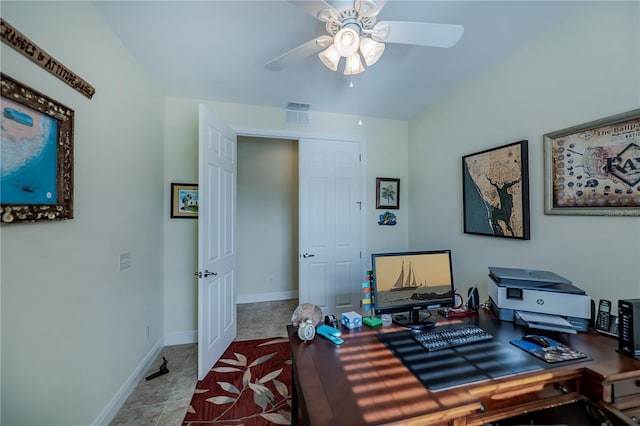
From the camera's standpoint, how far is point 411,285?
5.05ft

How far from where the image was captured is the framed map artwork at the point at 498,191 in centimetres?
186

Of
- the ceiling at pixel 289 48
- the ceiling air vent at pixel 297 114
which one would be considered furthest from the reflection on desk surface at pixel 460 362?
the ceiling air vent at pixel 297 114

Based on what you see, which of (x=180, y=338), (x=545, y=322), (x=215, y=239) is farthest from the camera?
(x=180, y=338)

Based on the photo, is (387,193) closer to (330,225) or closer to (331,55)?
(330,225)

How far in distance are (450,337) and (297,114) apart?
8.84 feet

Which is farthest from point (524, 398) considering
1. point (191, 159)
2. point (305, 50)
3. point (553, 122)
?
point (191, 159)

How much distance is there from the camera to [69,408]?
1316 millimetres

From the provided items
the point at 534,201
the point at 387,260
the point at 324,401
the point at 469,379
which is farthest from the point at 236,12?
the point at 534,201

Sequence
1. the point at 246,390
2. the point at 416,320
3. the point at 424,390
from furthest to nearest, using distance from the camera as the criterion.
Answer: the point at 246,390, the point at 416,320, the point at 424,390

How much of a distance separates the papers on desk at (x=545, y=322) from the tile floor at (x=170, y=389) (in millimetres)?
2291

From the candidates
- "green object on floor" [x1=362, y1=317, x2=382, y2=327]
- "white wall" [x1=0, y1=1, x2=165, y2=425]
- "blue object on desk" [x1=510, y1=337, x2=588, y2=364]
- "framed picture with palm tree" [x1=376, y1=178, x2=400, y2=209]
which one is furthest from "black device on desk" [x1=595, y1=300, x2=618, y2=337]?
"white wall" [x1=0, y1=1, x2=165, y2=425]

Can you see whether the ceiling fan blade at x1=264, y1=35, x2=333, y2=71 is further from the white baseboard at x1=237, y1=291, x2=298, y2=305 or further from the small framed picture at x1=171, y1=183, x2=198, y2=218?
the white baseboard at x1=237, y1=291, x2=298, y2=305

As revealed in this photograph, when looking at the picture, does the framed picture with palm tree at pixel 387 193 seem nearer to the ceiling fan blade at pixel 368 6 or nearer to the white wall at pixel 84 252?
the ceiling fan blade at pixel 368 6

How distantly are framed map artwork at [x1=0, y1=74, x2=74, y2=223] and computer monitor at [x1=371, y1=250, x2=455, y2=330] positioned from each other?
170 cm
